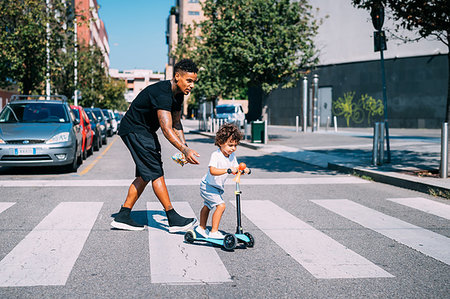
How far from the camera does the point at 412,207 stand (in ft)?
25.0

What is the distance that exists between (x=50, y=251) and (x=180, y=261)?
50.1 inches

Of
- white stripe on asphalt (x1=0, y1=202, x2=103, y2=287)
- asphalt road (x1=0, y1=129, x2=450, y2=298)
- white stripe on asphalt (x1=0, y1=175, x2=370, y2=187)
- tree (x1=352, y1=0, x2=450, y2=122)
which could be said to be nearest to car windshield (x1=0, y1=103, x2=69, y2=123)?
white stripe on asphalt (x1=0, y1=175, x2=370, y2=187)

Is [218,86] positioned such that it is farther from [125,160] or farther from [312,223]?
[312,223]

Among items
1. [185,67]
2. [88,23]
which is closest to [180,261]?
[185,67]

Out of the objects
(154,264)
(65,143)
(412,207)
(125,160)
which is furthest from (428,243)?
(125,160)

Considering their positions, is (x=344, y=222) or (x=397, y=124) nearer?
(x=344, y=222)

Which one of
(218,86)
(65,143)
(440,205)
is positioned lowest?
(440,205)

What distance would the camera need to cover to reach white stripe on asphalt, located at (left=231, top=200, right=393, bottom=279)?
4.38 meters

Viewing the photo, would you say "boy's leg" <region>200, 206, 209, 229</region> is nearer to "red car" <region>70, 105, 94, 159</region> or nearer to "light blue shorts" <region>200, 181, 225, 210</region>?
"light blue shorts" <region>200, 181, 225, 210</region>

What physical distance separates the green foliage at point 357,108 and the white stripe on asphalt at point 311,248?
32938 millimetres

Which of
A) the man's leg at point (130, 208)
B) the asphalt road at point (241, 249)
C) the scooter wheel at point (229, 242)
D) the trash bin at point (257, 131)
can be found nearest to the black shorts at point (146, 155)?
the man's leg at point (130, 208)

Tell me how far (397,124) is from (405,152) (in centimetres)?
2134

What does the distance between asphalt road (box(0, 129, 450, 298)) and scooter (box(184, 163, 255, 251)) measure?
2.9 inches

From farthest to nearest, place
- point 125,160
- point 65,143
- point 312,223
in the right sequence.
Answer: point 125,160 < point 65,143 < point 312,223
